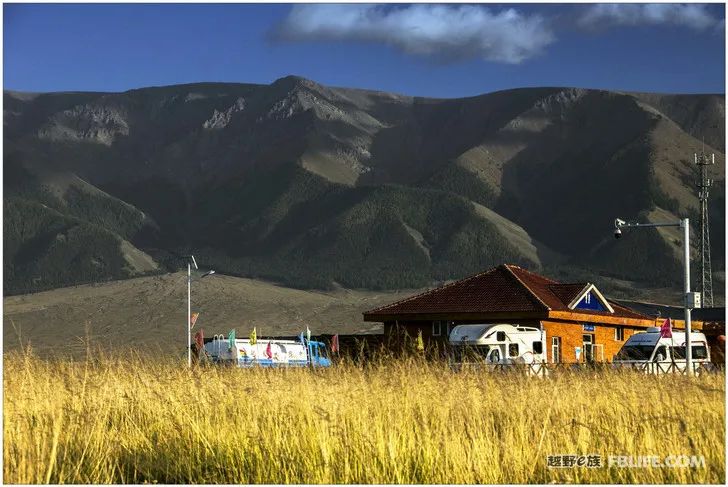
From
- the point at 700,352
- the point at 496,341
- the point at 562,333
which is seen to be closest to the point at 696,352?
the point at 700,352

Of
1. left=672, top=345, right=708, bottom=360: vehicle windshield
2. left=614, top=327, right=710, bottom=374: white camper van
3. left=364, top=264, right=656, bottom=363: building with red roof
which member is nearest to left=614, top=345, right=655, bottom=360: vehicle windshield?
left=614, top=327, right=710, bottom=374: white camper van

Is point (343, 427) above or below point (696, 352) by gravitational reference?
above

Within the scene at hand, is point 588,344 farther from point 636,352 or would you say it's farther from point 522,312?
point 636,352

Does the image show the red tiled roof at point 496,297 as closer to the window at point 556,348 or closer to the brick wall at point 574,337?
the brick wall at point 574,337

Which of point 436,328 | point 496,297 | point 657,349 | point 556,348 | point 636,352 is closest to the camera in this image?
point 657,349

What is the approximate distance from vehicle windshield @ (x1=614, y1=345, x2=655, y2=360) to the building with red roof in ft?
33.0

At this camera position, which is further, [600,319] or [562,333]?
[600,319]

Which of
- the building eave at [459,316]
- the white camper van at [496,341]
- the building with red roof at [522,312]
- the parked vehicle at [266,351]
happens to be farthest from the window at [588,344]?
the parked vehicle at [266,351]

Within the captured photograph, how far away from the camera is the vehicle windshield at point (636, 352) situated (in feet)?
116

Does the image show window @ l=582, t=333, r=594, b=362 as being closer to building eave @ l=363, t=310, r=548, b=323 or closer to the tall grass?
building eave @ l=363, t=310, r=548, b=323

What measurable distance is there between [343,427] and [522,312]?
3788 centimetres

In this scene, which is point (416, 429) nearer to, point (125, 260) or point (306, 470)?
point (306, 470)

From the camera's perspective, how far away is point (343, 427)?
10258 mm

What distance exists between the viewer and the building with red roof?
157ft
